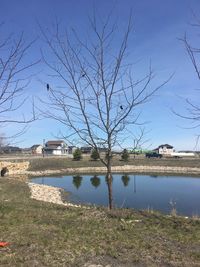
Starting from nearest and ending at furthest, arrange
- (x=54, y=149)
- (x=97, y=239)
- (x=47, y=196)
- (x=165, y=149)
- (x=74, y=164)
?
(x=97, y=239), (x=47, y=196), (x=74, y=164), (x=54, y=149), (x=165, y=149)

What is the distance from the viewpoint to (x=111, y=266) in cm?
548

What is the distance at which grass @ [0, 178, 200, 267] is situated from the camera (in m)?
5.73

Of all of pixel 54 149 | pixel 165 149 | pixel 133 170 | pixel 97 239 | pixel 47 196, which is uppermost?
pixel 165 149

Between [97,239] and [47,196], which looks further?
[47,196]

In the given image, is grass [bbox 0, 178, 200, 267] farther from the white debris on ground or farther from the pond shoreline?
the pond shoreline

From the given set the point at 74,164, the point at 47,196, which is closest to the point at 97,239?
the point at 47,196

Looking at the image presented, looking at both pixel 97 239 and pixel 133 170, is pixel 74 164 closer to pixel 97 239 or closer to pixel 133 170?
pixel 133 170

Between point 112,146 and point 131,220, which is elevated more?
point 112,146

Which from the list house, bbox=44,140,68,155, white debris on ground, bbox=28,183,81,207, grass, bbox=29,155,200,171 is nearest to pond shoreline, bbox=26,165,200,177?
grass, bbox=29,155,200,171

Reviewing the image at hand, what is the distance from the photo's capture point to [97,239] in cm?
682

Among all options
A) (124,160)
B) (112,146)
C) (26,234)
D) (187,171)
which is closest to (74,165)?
(124,160)

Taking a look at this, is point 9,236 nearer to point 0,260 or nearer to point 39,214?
point 0,260

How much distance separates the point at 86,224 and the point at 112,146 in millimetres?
3766

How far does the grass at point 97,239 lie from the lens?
5730mm
